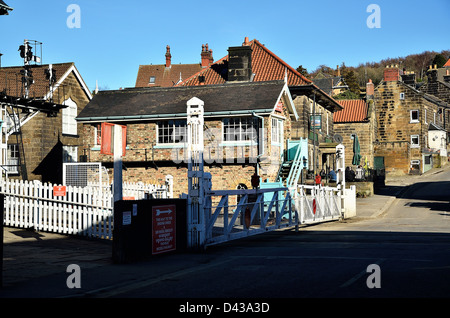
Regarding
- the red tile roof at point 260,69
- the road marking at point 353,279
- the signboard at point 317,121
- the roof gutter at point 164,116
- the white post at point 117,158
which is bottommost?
the road marking at point 353,279

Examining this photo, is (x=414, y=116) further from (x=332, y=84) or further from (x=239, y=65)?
(x=239, y=65)

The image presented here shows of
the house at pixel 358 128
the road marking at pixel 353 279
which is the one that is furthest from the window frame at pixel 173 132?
the house at pixel 358 128

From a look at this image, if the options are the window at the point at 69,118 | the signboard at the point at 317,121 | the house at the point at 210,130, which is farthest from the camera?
the signboard at the point at 317,121

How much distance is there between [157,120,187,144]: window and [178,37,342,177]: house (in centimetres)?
680

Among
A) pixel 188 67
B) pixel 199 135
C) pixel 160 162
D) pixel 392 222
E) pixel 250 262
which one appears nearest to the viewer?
pixel 250 262

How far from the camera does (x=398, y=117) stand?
2426 inches

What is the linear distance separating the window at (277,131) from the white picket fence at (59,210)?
513 inches

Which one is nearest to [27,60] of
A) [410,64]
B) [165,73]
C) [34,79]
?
[34,79]

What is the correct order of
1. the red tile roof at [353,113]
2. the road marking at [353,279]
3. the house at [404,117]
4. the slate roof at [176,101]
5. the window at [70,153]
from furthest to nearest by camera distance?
the house at [404,117]
the red tile roof at [353,113]
the window at [70,153]
the slate roof at [176,101]
the road marking at [353,279]

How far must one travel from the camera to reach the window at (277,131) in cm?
2897

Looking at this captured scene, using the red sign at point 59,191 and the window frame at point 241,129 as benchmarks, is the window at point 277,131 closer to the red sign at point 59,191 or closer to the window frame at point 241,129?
the window frame at point 241,129

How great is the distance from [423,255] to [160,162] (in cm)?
1912
